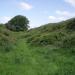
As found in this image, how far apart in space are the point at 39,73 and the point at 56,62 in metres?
4.32

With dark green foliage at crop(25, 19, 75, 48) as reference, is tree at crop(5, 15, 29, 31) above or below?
above

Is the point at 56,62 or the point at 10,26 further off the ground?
the point at 10,26

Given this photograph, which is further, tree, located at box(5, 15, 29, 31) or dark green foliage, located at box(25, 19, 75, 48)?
tree, located at box(5, 15, 29, 31)

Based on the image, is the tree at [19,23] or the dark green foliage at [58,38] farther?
the tree at [19,23]

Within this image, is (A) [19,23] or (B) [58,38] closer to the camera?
(B) [58,38]

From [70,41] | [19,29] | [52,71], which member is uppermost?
[19,29]

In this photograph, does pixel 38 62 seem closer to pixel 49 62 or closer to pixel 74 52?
pixel 49 62

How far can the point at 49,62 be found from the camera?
19.0 metres

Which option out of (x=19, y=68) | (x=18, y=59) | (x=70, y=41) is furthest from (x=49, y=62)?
(x=70, y=41)

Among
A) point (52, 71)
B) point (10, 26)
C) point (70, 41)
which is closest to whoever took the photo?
point (52, 71)

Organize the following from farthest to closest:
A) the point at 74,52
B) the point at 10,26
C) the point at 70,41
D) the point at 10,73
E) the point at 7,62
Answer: the point at 10,26 → the point at 70,41 → the point at 74,52 → the point at 7,62 → the point at 10,73

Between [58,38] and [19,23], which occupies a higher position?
[19,23]

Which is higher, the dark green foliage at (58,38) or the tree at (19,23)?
the tree at (19,23)

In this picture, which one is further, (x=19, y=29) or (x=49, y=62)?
(x=19, y=29)
